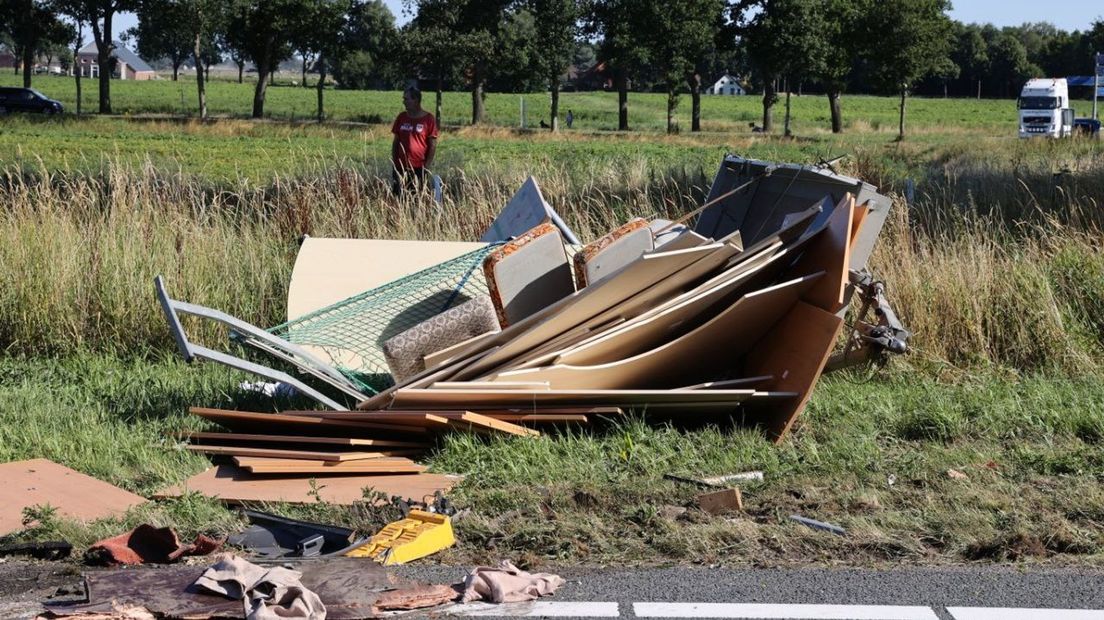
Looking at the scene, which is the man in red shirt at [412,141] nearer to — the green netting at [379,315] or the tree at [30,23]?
the green netting at [379,315]

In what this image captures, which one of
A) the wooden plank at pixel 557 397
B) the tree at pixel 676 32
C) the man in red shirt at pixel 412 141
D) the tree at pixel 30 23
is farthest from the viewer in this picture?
the tree at pixel 676 32

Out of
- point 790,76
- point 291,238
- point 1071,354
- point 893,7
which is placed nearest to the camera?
point 1071,354

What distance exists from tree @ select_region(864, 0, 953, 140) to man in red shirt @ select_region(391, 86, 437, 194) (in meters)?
58.4

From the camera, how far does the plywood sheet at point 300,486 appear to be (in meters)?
5.34

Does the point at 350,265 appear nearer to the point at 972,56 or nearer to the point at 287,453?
the point at 287,453

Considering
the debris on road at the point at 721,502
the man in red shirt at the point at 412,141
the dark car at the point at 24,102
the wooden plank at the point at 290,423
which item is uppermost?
the dark car at the point at 24,102

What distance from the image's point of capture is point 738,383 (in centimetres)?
643

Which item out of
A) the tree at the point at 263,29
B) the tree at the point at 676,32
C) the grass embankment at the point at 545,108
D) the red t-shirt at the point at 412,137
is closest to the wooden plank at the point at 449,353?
the red t-shirt at the point at 412,137

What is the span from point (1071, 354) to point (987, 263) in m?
0.98

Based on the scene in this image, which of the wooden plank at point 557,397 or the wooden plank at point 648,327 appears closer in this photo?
the wooden plank at point 557,397

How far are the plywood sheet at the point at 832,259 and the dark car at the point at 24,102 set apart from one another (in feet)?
220

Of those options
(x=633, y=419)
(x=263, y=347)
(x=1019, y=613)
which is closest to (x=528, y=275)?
(x=633, y=419)

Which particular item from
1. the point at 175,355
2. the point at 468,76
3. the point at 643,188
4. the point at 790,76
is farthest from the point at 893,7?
the point at 175,355

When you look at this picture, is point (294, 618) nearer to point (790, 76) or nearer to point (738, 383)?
point (738, 383)
